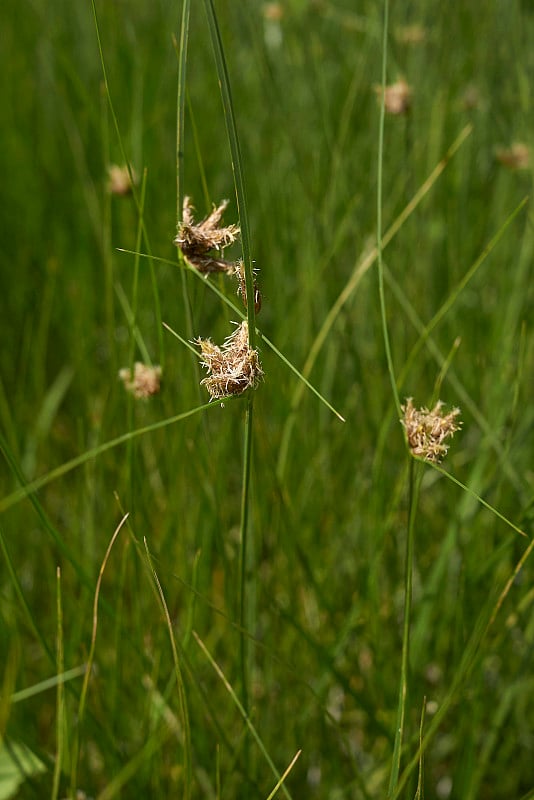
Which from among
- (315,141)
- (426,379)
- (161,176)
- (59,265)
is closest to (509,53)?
(315,141)

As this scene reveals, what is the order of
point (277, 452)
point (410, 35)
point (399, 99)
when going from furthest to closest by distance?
point (410, 35)
point (277, 452)
point (399, 99)

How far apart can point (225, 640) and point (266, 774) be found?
159 millimetres

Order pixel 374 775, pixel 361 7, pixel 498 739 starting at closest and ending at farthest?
pixel 374 775
pixel 498 739
pixel 361 7

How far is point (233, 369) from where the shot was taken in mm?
492

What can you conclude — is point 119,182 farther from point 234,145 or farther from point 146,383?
point 234,145

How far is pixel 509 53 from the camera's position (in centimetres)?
172

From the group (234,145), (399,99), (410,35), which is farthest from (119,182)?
(410,35)

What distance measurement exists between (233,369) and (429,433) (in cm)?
15

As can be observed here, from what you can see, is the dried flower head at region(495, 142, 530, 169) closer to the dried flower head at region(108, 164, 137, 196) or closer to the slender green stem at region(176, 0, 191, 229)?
the dried flower head at region(108, 164, 137, 196)

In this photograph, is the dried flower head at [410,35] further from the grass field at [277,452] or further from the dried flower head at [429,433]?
the dried flower head at [429,433]

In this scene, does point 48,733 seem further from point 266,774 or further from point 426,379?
point 426,379

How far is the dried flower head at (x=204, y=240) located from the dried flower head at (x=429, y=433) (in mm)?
167

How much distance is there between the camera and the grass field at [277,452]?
736mm

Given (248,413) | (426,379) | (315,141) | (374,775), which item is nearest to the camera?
(248,413)
